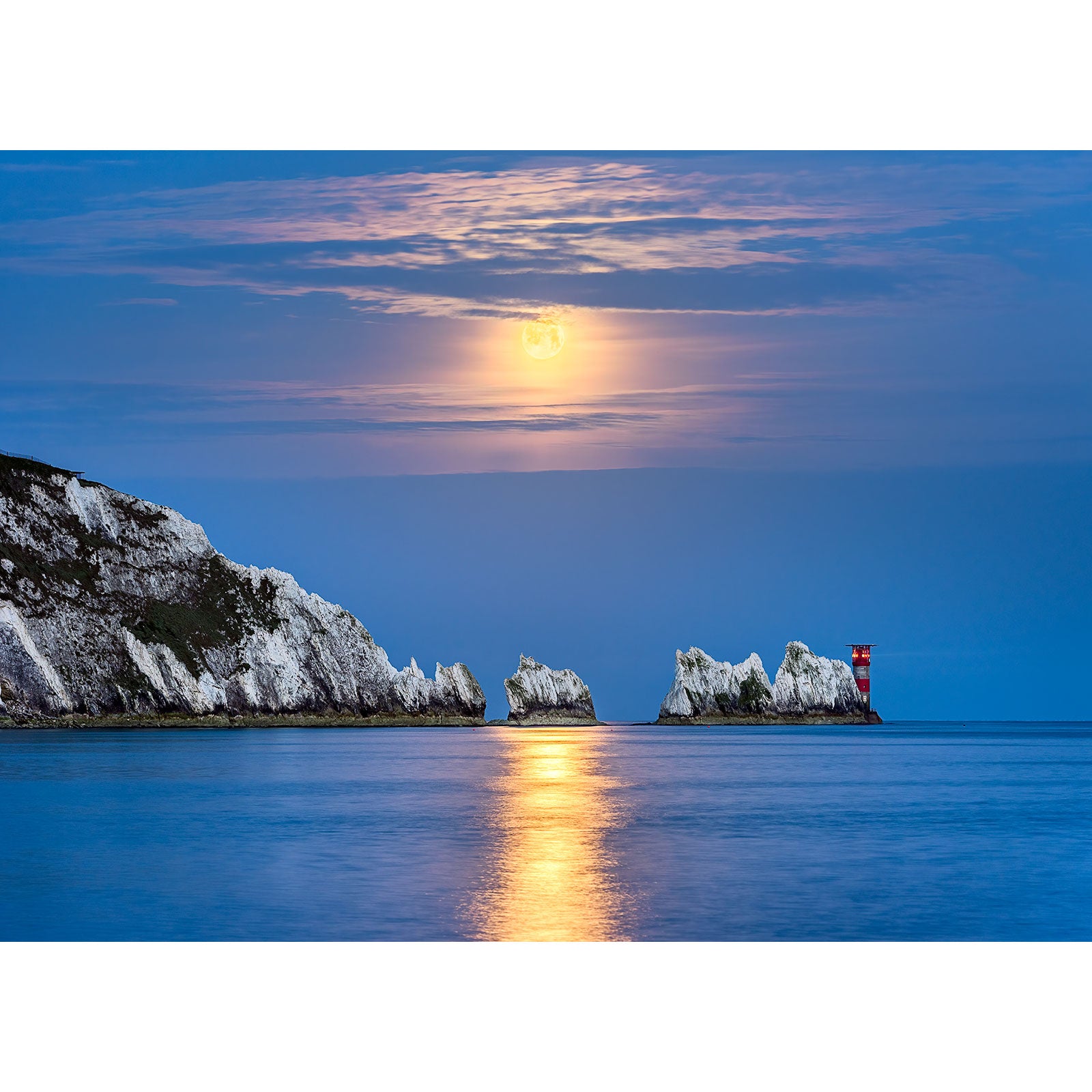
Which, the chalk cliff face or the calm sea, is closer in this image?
the calm sea

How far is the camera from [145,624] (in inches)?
6088

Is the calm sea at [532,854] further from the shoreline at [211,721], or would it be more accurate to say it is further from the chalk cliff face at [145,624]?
the chalk cliff face at [145,624]

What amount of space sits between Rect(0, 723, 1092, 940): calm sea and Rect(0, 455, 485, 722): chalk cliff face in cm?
6401

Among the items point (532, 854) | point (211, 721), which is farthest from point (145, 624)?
point (532, 854)

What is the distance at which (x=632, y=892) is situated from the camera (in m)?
28.9

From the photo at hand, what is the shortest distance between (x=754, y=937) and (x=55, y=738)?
10415cm

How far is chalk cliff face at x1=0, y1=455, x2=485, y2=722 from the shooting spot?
140 metres

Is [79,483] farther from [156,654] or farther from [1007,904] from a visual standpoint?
[1007,904]

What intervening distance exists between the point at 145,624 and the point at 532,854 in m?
129

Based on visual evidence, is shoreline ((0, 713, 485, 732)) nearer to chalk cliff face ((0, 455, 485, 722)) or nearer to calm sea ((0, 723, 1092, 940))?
chalk cliff face ((0, 455, 485, 722))

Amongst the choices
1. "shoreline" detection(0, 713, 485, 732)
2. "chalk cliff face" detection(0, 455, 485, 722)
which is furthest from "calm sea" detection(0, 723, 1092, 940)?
"chalk cliff face" detection(0, 455, 485, 722)

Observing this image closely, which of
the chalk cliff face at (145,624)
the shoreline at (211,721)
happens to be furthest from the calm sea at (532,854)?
the chalk cliff face at (145,624)

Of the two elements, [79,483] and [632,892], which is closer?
[632,892]
